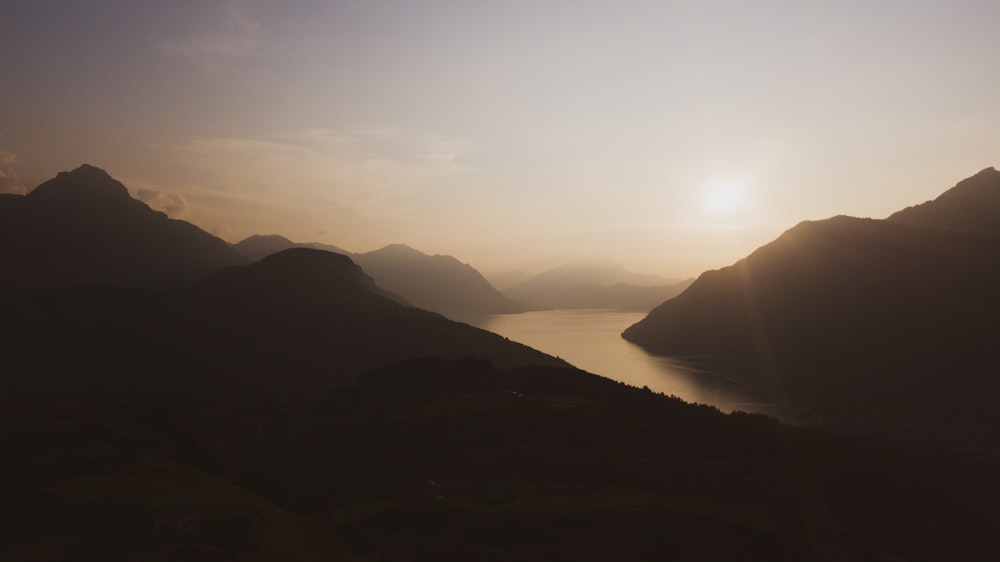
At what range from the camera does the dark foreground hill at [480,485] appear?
94.5 ft

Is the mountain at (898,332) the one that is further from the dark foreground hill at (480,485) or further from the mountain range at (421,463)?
the dark foreground hill at (480,485)

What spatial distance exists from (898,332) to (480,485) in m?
150

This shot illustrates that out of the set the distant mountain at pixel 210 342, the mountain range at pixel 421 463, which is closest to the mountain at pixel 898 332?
the mountain range at pixel 421 463

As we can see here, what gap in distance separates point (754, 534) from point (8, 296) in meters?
187

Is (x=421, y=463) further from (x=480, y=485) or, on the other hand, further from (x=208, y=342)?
(x=208, y=342)

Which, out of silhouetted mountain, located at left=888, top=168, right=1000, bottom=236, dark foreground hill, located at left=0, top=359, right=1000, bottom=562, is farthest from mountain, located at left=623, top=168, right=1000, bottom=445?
dark foreground hill, located at left=0, top=359, right=1000, bottom=562

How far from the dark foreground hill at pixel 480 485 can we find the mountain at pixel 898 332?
41.0 meters

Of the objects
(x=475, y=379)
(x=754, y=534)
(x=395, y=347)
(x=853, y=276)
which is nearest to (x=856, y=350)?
(x=853, y=276)

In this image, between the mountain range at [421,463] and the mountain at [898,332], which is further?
the mountain at [898,332]

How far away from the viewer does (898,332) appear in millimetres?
155250

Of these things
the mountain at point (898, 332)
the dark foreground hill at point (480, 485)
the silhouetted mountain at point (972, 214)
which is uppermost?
the silhouetted mountain at point (972, 214)

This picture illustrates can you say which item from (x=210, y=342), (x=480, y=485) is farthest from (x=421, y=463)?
(x=210, y=342)

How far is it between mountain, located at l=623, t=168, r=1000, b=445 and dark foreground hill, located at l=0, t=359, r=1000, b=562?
41.0 m

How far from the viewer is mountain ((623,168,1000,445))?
123m
